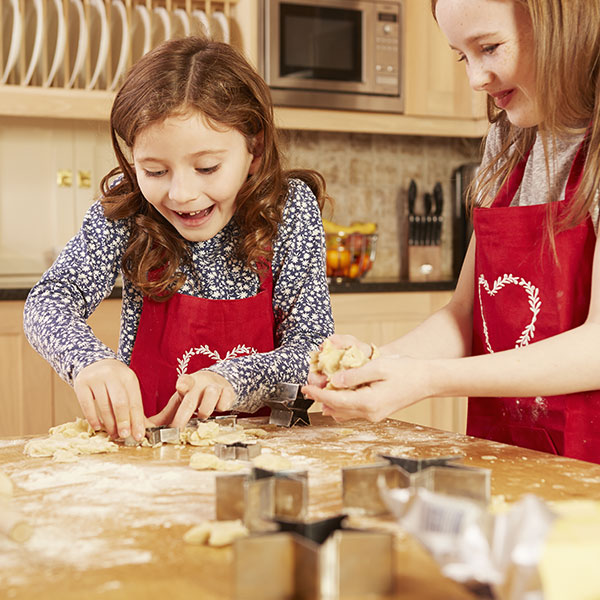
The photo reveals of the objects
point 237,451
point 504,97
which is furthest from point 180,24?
point 237,451

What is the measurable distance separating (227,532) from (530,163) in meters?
0.85

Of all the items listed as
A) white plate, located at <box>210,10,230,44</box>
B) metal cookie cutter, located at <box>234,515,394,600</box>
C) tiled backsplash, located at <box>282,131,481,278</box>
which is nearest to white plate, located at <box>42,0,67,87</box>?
white plate, located at <box>210,10,230,44</box>

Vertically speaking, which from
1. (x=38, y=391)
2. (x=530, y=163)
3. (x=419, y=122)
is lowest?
(x=38, y=391)

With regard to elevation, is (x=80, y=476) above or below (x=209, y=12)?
below

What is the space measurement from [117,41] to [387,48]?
1.02 meters

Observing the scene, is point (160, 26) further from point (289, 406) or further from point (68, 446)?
point (68, 446)

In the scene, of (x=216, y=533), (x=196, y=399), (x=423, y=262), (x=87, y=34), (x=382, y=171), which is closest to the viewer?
(x=216, y=533)

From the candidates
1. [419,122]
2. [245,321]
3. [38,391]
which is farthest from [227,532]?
[419,122]

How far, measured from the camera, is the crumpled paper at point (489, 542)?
0.50m

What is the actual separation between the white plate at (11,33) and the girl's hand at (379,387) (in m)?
2.13

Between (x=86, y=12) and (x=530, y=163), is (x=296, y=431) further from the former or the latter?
(x=86, y=12)

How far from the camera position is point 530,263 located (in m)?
1.17

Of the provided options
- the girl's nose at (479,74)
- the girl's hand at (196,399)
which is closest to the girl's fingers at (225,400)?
the girl's hand at (196,399)

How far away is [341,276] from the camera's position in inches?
123
